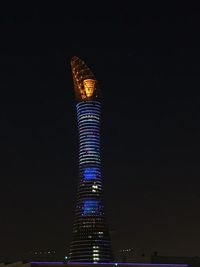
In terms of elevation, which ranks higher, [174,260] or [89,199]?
[89,199]

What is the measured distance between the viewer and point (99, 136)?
182875mm

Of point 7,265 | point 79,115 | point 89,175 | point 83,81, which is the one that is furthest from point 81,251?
point 7,265

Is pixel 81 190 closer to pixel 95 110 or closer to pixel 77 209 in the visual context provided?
pixel 77 209

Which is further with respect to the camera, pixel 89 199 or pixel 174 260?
pixel 89 199

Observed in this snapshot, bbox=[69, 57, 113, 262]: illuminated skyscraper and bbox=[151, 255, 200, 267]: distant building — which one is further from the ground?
bbox=[69, 57, 113, 262]: illuminated skyscraper

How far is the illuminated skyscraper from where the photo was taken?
17800cm

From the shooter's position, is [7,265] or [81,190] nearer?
[7,265]

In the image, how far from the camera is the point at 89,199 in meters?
178

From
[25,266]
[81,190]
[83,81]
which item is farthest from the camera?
[83,81]

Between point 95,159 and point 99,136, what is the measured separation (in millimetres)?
6429

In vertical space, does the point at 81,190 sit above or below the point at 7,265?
above

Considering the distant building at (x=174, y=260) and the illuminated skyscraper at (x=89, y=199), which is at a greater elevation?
the illuminated skyscraper at (x=89, y=199)

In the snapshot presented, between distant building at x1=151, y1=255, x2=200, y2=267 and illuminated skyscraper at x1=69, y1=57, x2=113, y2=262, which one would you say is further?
illuminated skyscraper at x1=69, y1=57, x2=113, y2=262

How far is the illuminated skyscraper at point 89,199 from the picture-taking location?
178000 millimetres
